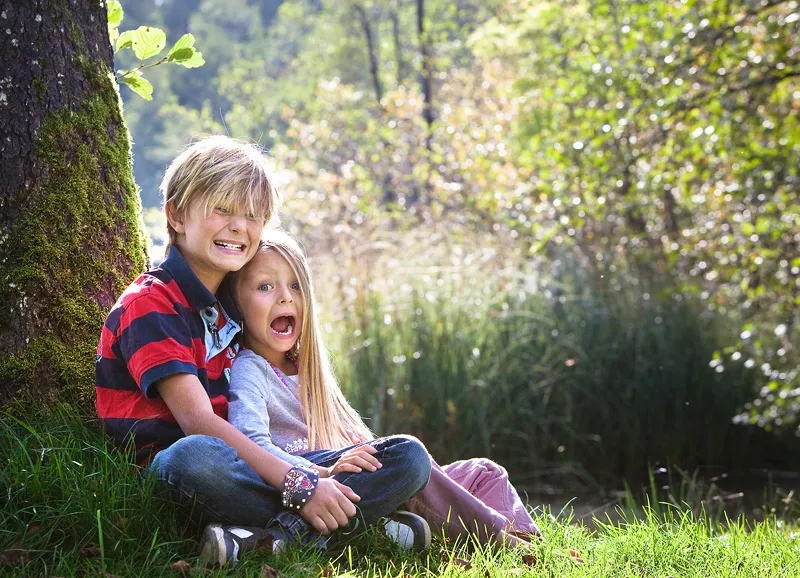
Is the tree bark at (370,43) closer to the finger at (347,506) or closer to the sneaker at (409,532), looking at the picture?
the sneaker at (409,532)

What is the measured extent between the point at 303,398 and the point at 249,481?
509 millimetres

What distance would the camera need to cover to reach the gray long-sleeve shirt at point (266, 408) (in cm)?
278

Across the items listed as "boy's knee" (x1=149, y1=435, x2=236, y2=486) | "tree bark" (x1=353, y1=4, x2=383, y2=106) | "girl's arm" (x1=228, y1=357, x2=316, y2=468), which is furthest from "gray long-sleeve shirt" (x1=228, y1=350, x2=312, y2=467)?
"tree bark" (x1=353, y1=4, x2=383, y2=106)

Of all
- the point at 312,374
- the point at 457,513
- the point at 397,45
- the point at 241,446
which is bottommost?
the point at 457,513

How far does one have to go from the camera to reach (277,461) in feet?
8.57

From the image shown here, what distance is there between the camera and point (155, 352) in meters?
2.58

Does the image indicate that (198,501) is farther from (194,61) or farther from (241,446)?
(194,61)

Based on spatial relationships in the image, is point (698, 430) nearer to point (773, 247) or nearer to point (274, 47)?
point (773, 247)

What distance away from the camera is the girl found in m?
2.92

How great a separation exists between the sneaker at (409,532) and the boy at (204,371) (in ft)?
0.28

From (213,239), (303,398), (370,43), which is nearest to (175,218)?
(213,239)

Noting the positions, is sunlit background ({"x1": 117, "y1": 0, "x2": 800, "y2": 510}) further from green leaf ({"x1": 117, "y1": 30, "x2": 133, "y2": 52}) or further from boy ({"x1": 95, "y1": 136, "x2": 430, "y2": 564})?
boy ({"x1": 95, "y1": 136, "x2": 430, "y2": 564})

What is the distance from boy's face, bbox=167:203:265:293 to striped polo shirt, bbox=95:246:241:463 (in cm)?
8

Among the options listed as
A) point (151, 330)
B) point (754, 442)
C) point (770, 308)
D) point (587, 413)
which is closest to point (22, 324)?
point (151, 330)
